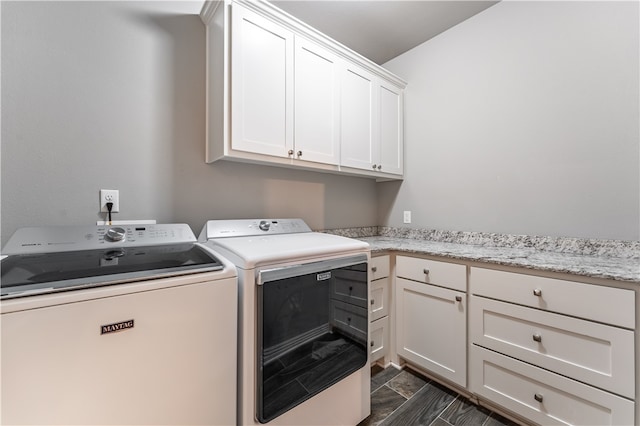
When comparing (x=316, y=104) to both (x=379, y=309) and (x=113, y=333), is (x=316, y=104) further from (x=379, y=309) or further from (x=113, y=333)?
(x=113, y=333)

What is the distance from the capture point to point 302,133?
5.77ft

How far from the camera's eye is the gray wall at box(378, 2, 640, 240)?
1.46m

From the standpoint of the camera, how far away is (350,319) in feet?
4.45

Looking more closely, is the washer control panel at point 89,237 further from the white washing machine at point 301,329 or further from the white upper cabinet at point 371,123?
the white upper cabinet at point 371,123

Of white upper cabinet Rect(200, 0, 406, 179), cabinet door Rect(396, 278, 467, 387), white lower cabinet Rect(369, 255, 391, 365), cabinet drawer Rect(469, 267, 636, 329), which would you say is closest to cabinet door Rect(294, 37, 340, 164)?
white upper cabinet Rect(200, 0, 406, 179)

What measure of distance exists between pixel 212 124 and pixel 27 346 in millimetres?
1260

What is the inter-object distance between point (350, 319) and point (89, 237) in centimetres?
126

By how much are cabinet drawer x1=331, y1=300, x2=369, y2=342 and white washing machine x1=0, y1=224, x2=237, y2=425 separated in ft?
1.60

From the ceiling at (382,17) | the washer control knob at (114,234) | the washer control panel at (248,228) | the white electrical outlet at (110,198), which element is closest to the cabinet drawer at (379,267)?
the washer control panel at (248,228)

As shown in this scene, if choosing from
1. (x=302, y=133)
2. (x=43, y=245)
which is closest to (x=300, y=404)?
(x=43, y=245)

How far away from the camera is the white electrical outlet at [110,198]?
1.34m

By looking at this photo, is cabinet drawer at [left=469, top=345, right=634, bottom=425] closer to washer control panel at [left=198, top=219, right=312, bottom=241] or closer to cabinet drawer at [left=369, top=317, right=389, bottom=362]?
cabinet drawer at [left=369, top=317, right=389, bottom=362]

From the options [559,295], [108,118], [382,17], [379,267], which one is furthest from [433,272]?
[108,118]

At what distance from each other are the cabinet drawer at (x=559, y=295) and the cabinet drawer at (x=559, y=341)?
0.12 ft
